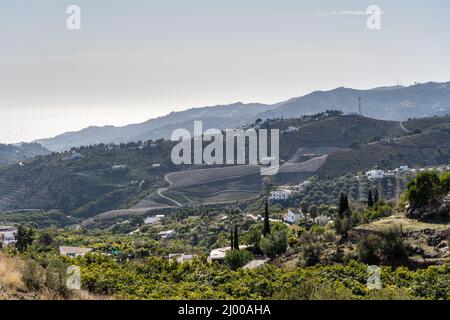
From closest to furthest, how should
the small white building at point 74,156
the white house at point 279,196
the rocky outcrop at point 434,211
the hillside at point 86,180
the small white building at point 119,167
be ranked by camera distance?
the rocky outcrop at point 434,211 → the white house at point 279,196 → the hillside at point 86,180 → the small white building at point 119,167 → the small white building at point 74,156

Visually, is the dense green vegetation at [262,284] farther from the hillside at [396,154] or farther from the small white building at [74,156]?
the small white building at [74,156]

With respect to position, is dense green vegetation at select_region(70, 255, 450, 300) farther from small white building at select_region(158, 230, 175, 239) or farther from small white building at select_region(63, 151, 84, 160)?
small white building at select_region(63, 151, 84, 160)

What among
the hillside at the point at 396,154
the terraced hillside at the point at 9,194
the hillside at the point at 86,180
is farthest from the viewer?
the terraced hillside at the point at 9,194

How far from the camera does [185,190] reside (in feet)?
329

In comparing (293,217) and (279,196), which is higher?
(293,217)

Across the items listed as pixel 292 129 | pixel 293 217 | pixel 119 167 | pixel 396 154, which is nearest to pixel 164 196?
pixel 119 167

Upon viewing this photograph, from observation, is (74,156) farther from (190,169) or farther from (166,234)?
(166,234)

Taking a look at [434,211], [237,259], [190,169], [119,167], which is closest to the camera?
[434,211]

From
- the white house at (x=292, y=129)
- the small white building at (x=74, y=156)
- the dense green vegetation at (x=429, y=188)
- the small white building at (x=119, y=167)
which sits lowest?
the small white building at (x=119, y=167)

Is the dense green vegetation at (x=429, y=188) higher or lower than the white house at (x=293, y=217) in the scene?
higher

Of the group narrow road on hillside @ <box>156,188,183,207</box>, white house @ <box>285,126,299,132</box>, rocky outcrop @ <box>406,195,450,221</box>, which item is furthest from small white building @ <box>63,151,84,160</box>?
rocky outcrop @ <box>406,195,450,221</box>

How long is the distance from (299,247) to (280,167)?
8169 centimetres

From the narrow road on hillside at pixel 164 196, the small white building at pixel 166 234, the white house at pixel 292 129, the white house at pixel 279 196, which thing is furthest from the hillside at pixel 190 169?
the small white building at pixel 166 234

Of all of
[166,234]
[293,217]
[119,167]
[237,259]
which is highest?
[237,259]
